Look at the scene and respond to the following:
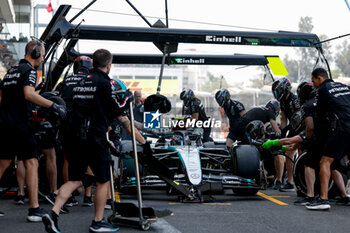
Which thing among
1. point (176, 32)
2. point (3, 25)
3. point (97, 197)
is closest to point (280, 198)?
point (176, 32)

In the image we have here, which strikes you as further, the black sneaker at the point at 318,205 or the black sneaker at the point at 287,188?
the black sneaker at the point at 287,188

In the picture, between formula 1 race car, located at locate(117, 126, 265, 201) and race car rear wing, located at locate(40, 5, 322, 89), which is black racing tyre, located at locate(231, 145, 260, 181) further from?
race car rear wing, located at locate(40, 5, 322, 89)

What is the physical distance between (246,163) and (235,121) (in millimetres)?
3127

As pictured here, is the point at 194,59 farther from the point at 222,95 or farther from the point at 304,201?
the point at 304,201

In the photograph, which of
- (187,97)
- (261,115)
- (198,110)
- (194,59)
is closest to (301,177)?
(261,115)

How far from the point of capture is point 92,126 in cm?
529

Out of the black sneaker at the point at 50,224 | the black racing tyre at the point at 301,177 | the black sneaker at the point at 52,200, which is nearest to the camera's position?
the black sneaker at the point at 50,224

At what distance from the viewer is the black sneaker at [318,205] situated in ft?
22.5

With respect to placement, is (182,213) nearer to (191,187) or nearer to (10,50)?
(191,187)

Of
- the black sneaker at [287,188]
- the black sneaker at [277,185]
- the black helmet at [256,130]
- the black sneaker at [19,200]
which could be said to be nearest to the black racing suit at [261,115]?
the black helmet at [256,130]

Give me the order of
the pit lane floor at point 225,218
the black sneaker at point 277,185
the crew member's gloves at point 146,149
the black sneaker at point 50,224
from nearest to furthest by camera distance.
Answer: the black sneaker at point 50,224 < the pit lane floor at point 225,218 < the crew member's gloves at point 146,149 < the black sneaker at point 277,185

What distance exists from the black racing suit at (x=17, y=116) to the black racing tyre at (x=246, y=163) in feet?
11.0

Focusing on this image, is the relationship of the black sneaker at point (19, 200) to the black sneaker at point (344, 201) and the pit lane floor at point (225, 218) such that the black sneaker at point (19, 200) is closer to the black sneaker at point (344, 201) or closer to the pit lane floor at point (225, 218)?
the pit lane floor at point (225, 218)

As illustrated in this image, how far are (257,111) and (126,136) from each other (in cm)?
285
